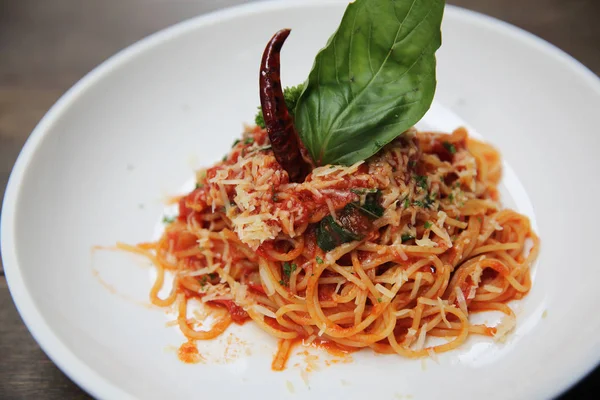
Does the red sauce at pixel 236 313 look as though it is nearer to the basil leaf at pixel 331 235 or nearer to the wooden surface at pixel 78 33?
the basil leaf at pixel 331 235

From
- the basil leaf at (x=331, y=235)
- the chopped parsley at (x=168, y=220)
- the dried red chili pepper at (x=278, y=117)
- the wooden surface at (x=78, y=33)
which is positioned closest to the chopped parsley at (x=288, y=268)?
the basil leaf at (x=331, y=235)

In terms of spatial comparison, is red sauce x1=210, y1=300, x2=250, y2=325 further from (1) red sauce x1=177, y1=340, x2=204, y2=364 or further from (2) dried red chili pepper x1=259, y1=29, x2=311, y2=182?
(2) dried red chili pepper x1=259, y1=29, x2=311, y2=182

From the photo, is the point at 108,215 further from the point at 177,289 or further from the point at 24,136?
the point at 24,136

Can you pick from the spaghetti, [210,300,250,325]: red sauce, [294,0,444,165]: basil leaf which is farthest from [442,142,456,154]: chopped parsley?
[210,300,250,325]: red sauce

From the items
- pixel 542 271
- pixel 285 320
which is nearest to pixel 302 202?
pixel 285 320

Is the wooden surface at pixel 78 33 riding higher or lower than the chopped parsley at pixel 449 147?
higher

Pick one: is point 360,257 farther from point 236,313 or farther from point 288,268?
point 236,313
